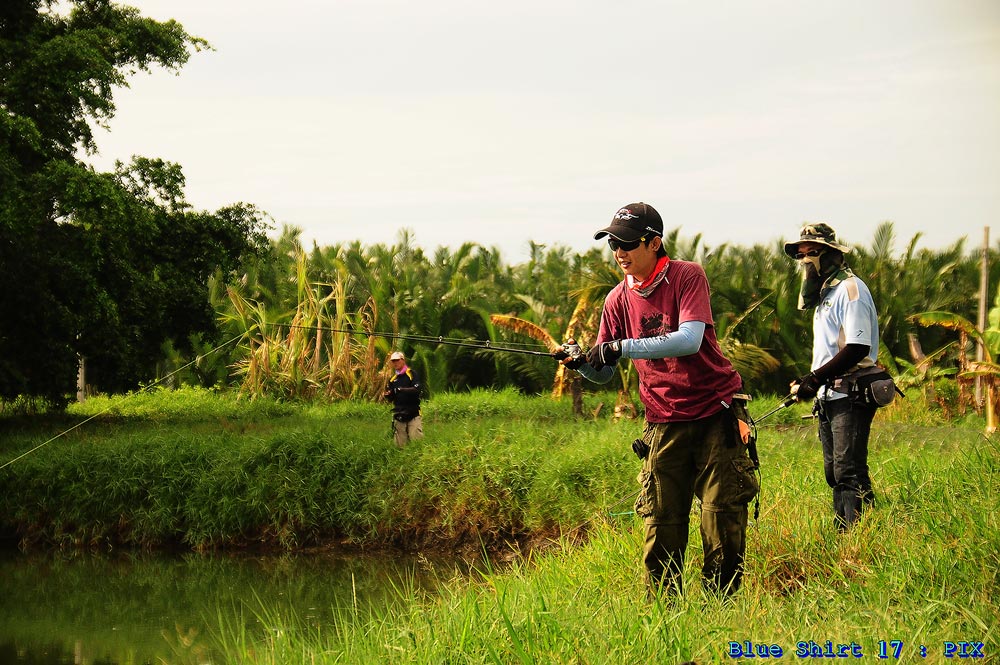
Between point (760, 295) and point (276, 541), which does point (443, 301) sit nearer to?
point (760, 295)

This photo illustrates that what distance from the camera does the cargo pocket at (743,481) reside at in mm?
4020

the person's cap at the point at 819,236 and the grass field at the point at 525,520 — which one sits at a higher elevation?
the person's cap at the point at 819,236

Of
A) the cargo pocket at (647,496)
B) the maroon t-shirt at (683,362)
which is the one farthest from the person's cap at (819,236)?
the cargo pocket at (647,496)

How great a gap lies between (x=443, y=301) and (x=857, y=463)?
1626 cm

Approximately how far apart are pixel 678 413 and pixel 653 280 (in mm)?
544

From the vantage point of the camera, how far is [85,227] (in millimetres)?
13719

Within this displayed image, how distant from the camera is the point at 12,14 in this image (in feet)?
48.4

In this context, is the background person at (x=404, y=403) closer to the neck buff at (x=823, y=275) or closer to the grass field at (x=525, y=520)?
the grass field at (x=525, y=520)

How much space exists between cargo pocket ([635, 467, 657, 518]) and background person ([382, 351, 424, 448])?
7.14 meters

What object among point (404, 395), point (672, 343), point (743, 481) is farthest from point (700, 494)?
point (404, 395)

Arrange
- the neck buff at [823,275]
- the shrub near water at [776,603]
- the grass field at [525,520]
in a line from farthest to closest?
the neck buff at [823,275] → the grass field at [525,520] → the shrub near water at [776,603]

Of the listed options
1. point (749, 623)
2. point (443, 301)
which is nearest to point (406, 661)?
point (749, 623)

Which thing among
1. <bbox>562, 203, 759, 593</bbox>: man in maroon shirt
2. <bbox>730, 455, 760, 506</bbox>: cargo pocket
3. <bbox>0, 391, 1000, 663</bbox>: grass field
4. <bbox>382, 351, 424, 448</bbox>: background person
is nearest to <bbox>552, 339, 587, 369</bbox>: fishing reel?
<bbox>562, 203, 759, 593</bbox>: man in maroon shirt

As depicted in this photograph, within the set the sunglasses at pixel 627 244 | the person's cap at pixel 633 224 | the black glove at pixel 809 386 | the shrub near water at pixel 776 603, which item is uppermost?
the person's cap at pixel 633 224
